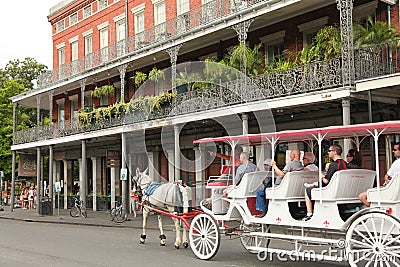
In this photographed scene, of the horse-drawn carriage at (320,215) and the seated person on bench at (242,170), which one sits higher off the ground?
the seated person on bench at (242,170)

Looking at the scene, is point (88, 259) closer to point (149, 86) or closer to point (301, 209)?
point (301, 209)

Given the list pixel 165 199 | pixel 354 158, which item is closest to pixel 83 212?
pixel 165 199

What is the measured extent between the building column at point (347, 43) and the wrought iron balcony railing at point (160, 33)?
304 cm

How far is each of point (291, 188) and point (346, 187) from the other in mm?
1012

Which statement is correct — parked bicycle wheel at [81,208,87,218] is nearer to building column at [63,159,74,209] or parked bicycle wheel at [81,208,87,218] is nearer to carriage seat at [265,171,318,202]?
building column at [63,159,74,209]

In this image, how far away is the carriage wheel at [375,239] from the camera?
7.57m

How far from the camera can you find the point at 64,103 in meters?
35.8

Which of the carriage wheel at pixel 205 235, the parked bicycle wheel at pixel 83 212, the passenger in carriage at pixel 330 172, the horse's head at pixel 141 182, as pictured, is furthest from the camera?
the parked bicycle wheel at pixel 83 212

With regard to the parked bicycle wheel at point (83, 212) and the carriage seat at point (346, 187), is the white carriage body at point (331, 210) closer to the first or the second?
the carriage seat at point (346, 187)

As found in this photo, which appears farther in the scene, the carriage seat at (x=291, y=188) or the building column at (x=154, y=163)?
the building column at (x=154, y=163)

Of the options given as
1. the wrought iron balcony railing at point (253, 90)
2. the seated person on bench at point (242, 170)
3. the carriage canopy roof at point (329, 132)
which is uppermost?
the wrought iron balcony railing at point (253, 90)

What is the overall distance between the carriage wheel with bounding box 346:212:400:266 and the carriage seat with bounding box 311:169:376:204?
2.19 ft

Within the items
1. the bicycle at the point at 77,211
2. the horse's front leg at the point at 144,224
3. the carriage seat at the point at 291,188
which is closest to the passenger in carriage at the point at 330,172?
the carriage seat at the point at 291,188

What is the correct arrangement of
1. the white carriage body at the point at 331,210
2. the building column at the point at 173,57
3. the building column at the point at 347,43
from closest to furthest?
the white carriage body at the point at 331,210 < the building column at the point at 347,43 < the building column at the point at 173,57
